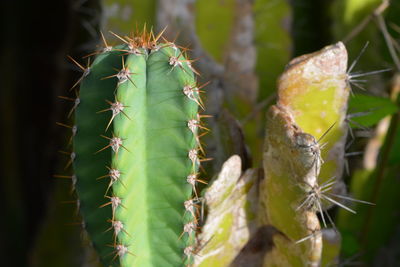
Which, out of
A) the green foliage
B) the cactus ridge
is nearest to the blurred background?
the green foliage

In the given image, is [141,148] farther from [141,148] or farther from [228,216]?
[228,216]

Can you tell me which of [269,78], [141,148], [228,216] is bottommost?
[228,216]

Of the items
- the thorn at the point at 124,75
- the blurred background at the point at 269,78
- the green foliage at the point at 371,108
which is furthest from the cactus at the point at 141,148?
the green foliage at the point at 371,108

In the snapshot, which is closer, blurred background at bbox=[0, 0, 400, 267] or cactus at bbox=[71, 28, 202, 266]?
cactus at bbox=[71, 28, 202, 266]

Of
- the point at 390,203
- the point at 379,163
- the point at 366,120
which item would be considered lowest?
the point at 390,203

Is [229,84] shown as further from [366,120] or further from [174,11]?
[366,120]

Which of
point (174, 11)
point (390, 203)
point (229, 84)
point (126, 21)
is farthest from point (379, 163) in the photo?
point (126, 21)

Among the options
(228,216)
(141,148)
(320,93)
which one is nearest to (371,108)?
(320,93)

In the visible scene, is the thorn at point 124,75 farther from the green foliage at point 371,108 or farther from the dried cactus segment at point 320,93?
the green foliage at point 371,108

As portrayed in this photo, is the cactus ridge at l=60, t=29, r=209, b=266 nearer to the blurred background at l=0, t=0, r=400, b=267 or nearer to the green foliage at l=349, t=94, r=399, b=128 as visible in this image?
the blurred background at l=0, t=0, r=400, b=267
